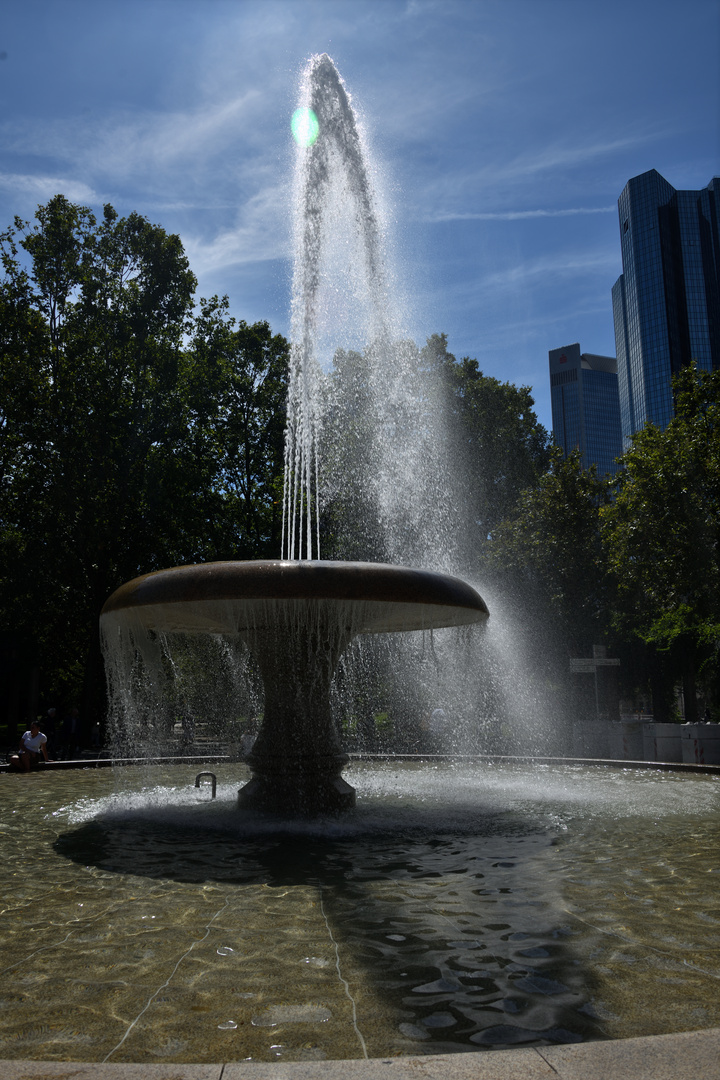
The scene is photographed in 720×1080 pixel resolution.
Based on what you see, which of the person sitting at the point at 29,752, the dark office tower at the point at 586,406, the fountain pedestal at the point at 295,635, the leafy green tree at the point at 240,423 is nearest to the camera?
the fountain pedestal at the point at 295,635

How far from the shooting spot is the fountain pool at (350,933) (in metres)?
3.02

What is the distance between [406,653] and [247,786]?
1691 cm

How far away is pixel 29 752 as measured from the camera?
13.3m

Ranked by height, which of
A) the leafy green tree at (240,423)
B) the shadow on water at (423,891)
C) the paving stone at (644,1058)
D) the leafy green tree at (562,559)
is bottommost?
the shadow on water at (423,891)

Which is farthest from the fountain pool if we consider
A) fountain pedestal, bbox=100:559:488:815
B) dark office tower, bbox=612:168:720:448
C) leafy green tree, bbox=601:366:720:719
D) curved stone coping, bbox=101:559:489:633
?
dark office tower, bbox=612:168:720:448

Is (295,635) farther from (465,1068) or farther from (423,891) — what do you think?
(465,1068)

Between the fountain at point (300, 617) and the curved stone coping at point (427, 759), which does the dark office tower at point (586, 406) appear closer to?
the curved stone coping at point (427, 759)

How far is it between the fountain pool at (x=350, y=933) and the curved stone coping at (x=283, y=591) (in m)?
1.95

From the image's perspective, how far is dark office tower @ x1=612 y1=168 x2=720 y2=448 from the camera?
8844 centimetres

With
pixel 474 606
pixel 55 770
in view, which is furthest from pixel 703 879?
pixel 55 770

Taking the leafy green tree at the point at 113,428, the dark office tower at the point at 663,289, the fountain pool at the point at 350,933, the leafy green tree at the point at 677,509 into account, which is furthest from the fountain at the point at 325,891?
the dark office tower at the point at 663,289

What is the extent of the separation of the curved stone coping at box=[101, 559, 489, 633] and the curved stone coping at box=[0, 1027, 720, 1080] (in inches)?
163

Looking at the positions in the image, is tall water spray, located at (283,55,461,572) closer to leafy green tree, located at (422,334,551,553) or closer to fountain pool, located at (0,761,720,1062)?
leafy green tree, located at (422,334,551,553)

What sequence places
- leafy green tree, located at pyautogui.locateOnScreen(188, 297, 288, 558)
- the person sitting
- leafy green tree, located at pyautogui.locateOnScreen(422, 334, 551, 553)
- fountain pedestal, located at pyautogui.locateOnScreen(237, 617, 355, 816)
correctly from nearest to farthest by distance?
fountain pedestal, located at pyautogui.locateOnScreen(237, 617, 355, 816) < the person sitting < leafy green tree, located at pyautogui.locateOnScreen(188, 297, 288, 558) < leafy green tree, located at pyautogui.locateOnScreen(422, 334, 551, 553)
